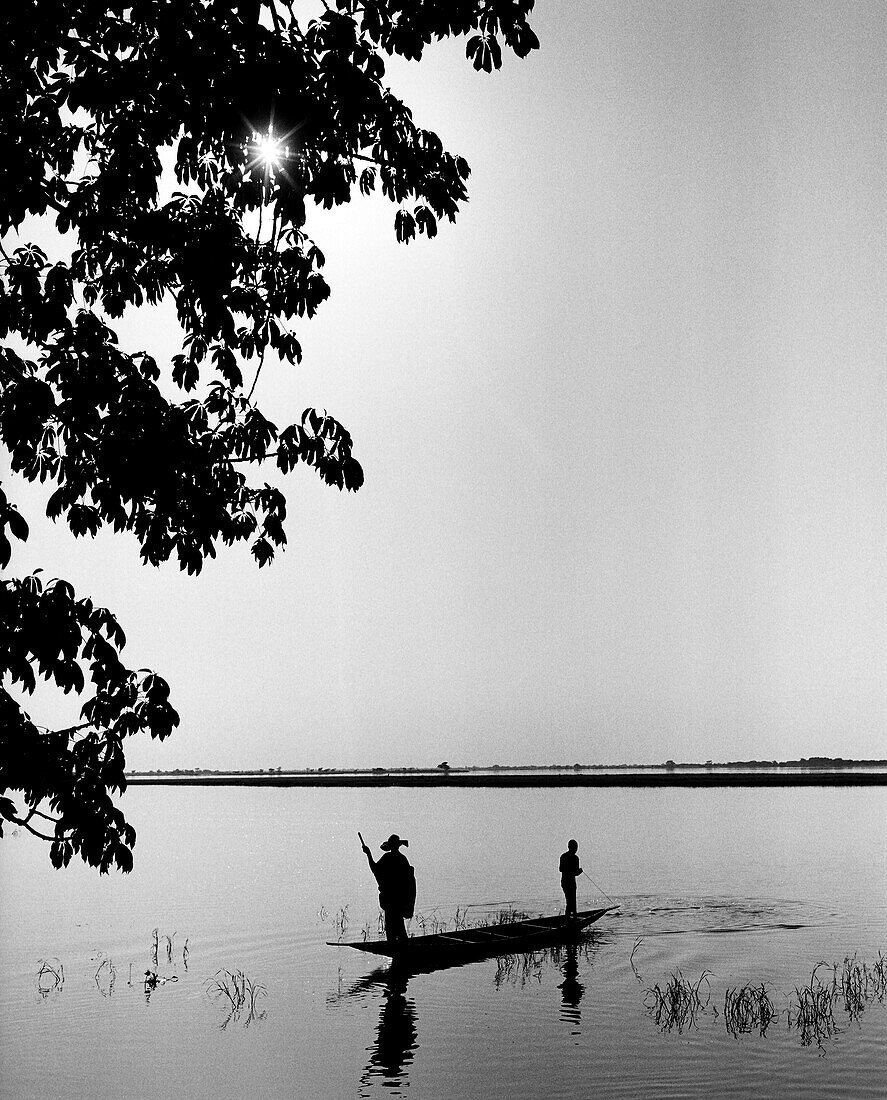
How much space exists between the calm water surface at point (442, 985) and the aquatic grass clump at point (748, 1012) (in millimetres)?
182

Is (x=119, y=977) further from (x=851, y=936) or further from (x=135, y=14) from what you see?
(x=135, y=14)

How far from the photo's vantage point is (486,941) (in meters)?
25.5

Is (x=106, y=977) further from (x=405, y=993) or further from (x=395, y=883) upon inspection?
(x=395, y=883)

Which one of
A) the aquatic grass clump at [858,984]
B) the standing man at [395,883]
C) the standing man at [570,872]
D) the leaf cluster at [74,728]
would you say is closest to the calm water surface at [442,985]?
the aquatic grass clump at [858,984]

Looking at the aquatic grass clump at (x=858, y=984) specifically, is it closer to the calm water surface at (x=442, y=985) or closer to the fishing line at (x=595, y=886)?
the calm water surface at (x=442, y=985)

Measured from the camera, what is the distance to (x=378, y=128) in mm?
7688

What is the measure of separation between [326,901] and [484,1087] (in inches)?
978

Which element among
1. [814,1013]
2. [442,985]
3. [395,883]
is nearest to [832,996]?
[814,1013]

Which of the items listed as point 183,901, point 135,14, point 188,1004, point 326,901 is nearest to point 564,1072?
point 188,1004

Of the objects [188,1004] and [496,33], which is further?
[188,1004]

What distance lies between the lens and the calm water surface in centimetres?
1639

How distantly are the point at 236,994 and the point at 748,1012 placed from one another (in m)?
10.3

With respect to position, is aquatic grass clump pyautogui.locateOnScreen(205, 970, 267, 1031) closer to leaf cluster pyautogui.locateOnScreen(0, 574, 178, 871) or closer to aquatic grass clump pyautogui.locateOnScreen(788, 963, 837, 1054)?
aquatic grass clump pyautogui.locateOnScreen(788, 963, 837, 1054)

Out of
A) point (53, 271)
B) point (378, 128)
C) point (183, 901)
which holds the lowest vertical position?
point (183, 901)
